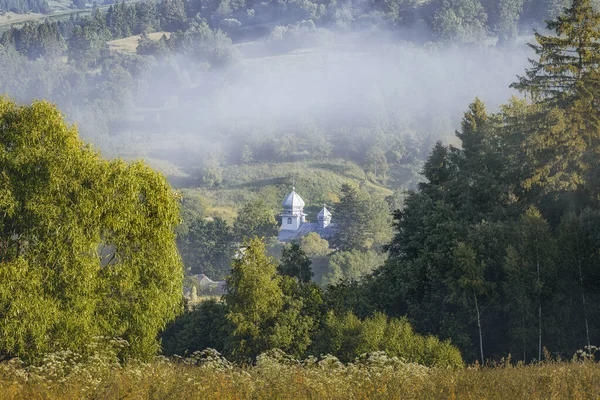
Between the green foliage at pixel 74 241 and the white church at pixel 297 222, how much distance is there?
9110 cm

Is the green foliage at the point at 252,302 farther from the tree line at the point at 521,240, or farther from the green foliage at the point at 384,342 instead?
the tree line at the point at 521,240

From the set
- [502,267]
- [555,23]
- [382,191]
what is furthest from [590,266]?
[382,191]

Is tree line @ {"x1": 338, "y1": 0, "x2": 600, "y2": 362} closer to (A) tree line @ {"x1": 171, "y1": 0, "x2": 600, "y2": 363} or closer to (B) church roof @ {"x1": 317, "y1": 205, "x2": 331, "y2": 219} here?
(A) tree line @ {"x1": 171, "y1": 0, "x2": 600, "y2": 363}

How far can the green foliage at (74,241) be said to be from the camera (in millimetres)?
14477

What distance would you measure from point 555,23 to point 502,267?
40.0ft

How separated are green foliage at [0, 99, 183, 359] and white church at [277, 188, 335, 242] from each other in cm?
9110

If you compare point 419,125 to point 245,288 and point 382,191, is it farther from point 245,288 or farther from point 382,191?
point 245,288

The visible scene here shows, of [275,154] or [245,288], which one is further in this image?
[275,154]

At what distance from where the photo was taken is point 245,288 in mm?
30656

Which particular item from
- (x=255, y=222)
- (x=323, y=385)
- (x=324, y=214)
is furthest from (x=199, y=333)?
(x=324, y=214)

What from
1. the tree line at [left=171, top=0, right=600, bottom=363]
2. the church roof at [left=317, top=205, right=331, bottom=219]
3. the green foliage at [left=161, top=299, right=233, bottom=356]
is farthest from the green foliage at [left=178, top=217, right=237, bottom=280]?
the tree line at [left=171, top=0, right=600, bottom=363]

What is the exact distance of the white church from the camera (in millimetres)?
108188

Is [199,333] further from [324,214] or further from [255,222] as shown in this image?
[324,214]

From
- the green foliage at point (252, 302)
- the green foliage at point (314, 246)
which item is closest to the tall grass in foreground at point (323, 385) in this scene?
the green foliage at point (252, 302)
